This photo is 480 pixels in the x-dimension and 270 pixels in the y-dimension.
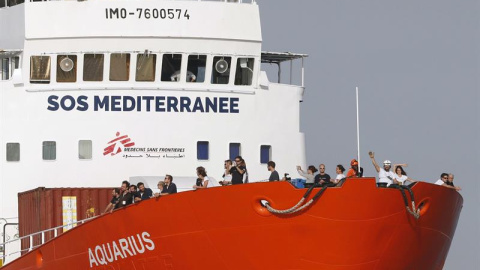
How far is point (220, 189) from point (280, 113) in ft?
28.1

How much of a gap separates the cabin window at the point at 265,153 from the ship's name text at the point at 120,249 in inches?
260

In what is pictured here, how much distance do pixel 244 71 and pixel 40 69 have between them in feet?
16.8

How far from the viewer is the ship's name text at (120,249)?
28.7 meters

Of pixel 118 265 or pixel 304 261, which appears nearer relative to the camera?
pixel 304 261

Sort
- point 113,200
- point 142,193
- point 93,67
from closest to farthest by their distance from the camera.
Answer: point 142,193 → point 113,200 → point 93,67

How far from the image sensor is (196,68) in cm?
3509

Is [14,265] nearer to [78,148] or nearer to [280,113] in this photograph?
[78,148]

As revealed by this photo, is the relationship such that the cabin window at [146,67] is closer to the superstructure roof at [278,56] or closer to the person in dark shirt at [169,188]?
the superstructure roof at [278,56]

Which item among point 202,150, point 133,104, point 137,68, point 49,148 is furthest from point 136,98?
point 49,148

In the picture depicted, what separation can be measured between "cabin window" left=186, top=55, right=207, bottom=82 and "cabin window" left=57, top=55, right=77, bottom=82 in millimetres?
2835

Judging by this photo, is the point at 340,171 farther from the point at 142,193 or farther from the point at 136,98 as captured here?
the point at 136,98

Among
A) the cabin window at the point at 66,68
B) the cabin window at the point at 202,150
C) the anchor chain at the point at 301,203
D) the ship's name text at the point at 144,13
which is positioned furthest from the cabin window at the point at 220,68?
the anchor chain at the point at 301,203

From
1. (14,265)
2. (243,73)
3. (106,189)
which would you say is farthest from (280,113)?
(14,265)

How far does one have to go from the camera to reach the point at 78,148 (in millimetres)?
34531
